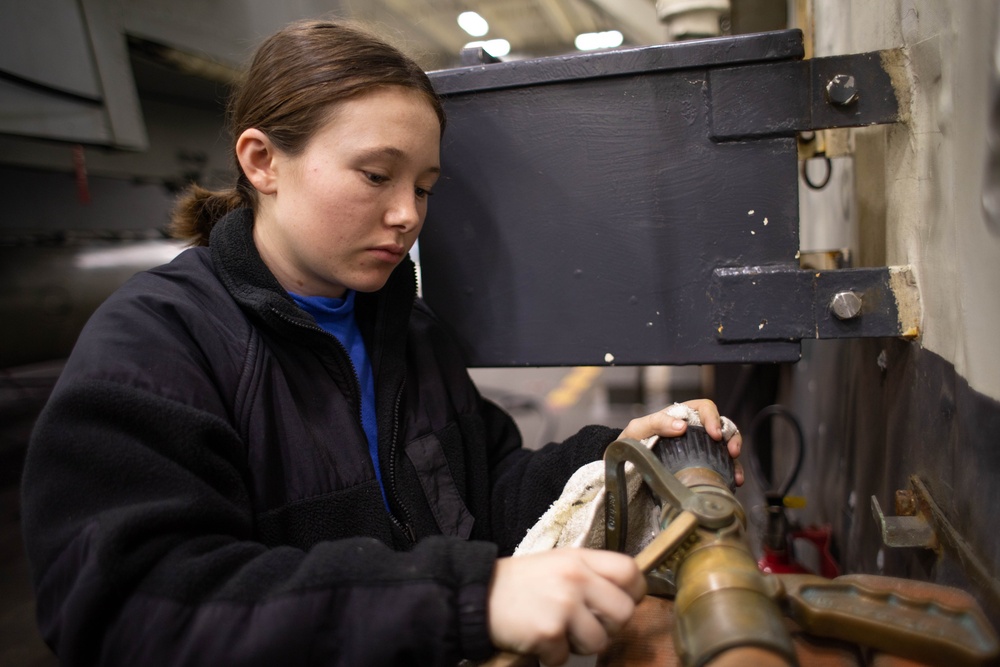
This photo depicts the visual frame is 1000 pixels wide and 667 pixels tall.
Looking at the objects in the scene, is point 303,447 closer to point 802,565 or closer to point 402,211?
point 402,211

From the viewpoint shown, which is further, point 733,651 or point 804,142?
point 804,142

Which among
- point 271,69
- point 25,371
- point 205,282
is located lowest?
point 25,371

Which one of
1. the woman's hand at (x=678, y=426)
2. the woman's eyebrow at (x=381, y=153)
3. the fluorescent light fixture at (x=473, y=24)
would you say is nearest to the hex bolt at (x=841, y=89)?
the woman's hand at (x=678, y=426)

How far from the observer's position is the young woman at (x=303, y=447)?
507mm

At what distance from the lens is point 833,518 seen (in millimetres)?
1395

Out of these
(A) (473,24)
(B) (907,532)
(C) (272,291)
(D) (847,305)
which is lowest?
(B) (907,532)

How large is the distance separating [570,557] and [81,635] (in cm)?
37

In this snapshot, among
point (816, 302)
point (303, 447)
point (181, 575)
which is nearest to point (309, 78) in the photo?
point (303, 447)

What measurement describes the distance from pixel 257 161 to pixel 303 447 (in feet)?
1.13

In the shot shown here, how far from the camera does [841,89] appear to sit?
30.0 inches

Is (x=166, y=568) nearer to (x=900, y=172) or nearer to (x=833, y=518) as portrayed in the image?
(x=900, y=172)

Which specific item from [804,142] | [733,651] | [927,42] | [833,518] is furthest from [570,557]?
[833,518]

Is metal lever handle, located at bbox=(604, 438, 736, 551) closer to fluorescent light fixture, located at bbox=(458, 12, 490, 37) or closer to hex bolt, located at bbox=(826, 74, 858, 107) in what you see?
hex bolt, located at bbox=(826, 74, 858, 107)

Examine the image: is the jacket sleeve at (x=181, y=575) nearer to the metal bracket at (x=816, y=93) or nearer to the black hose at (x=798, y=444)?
the metal bracket at (x=816, y=93)
